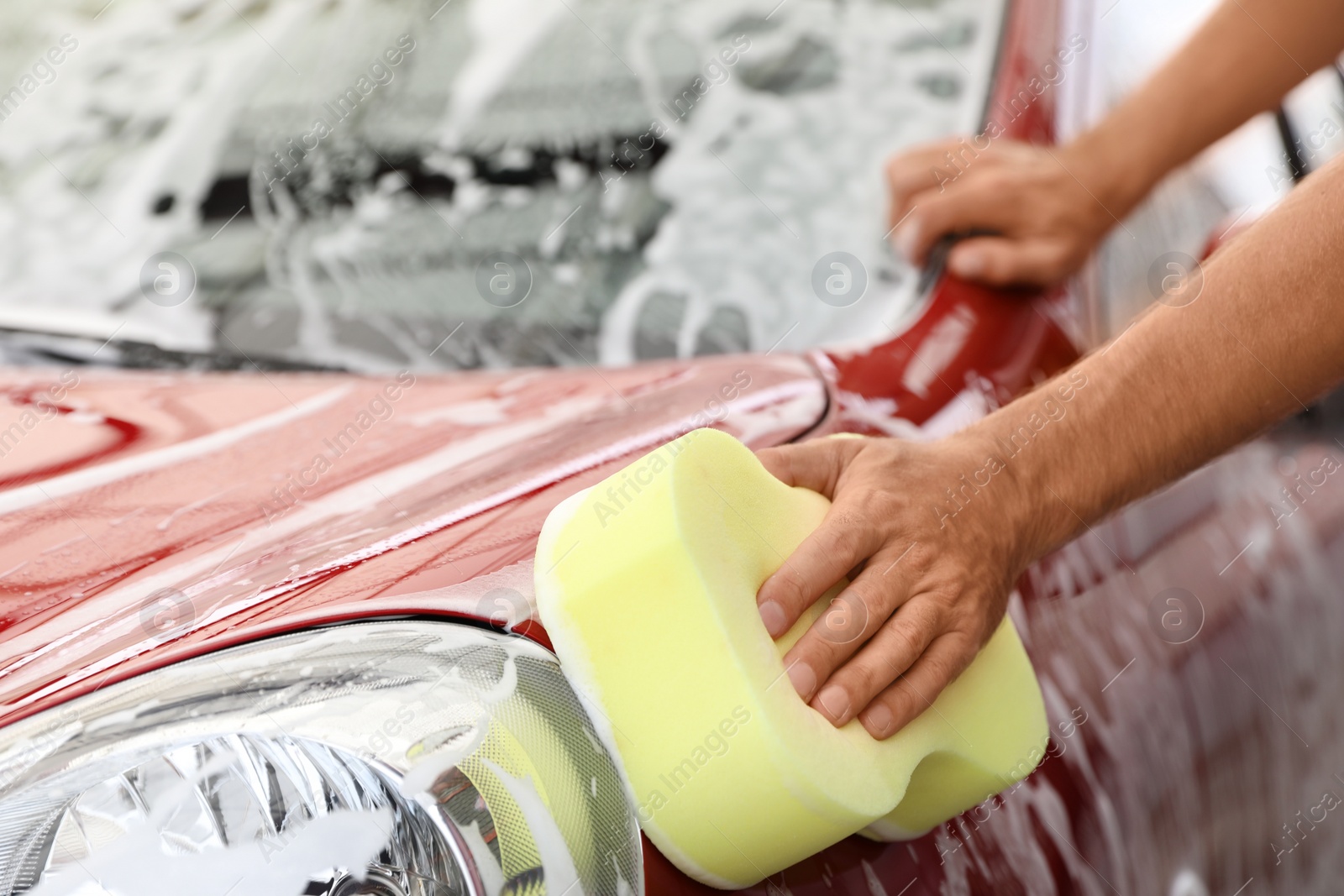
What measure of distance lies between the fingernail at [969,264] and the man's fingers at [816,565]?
25.3 inches

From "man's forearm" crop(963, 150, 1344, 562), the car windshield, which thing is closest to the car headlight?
"man's forearm" crop(963, 150, 1344, 562)

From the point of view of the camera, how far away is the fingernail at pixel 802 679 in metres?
0.74

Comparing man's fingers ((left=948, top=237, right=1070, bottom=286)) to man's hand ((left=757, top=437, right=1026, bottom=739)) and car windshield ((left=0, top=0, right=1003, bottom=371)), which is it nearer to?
car windshield ((left=0, top=0, right=1003, bottom=371))

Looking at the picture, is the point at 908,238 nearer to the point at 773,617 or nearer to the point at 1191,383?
the point at 1191,383

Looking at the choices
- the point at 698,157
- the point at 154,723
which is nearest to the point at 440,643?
the point at 154,723

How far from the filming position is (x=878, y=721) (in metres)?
0.78

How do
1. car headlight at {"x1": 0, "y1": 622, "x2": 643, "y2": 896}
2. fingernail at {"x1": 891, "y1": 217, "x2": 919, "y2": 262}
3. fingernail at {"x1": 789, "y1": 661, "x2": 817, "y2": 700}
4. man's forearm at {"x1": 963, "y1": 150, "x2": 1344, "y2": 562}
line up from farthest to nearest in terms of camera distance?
1. fingernail at {"x1": 891, "y1": 217, "x2": 919, "y2": 262}
2. man's forearm at {"x1": 963, "y1": 150, "x2": 1344, "y2": 562}
3. fingernail at {"x1": 789, "y1": 661, "x2": 817, "y2": 700}
4. car headlight at {"x1": 0, "y1": 622, "x2": 643, "y2": 896}

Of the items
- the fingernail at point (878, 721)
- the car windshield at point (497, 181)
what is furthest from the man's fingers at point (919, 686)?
the car windshield at point (497, 181)

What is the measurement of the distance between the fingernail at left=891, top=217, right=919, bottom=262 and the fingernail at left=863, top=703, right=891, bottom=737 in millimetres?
848

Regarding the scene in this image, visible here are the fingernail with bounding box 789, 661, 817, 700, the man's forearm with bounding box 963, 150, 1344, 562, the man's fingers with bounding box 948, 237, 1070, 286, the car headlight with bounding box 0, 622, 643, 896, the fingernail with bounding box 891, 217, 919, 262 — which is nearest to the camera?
the car headlight with bounding box 0, 622, 643, 896

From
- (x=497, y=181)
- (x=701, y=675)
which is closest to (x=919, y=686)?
(x=701, y=675)

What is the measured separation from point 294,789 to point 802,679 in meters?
0.35

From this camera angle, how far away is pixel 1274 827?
1350mm

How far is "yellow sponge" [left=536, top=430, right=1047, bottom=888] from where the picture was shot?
694 mm
